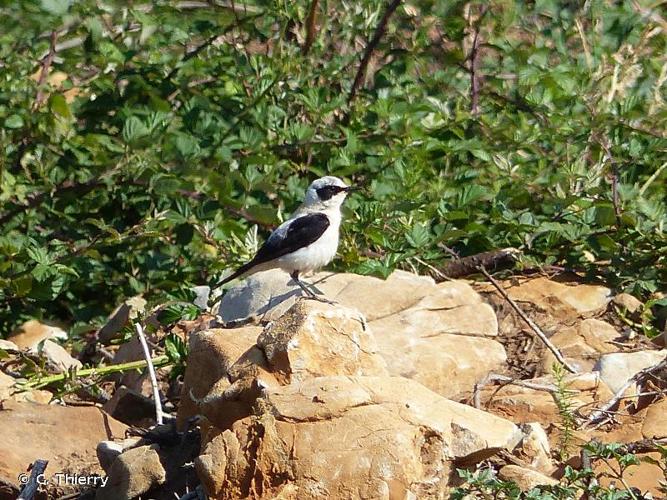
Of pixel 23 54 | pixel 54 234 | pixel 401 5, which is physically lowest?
pixel 54 234

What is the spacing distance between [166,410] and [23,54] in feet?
12.7

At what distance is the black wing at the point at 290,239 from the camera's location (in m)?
7.06

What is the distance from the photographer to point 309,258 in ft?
22.9

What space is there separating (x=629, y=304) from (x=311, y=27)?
11.2 feet

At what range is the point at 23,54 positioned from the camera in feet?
29.9

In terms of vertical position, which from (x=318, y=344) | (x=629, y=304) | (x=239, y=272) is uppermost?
(x=318, y=344)

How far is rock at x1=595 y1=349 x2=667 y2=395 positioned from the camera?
19.6 feet

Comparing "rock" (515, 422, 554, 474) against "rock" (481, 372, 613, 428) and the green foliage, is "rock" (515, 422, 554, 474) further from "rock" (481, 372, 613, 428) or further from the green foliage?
"rock" (481, 372, 613, 428)

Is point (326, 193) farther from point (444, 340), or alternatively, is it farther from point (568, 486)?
point (568, 486)

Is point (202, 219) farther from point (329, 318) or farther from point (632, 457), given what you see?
point (632, 457)

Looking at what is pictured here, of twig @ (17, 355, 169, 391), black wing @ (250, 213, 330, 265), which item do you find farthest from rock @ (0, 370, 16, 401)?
black wing @ (250, 213, 330, 265)

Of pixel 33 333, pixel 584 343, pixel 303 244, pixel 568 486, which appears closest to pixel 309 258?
pixel 303 244

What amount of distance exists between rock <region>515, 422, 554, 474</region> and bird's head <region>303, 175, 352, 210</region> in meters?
2.81

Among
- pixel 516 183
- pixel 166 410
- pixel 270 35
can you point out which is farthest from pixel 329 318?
pixel 270 35
